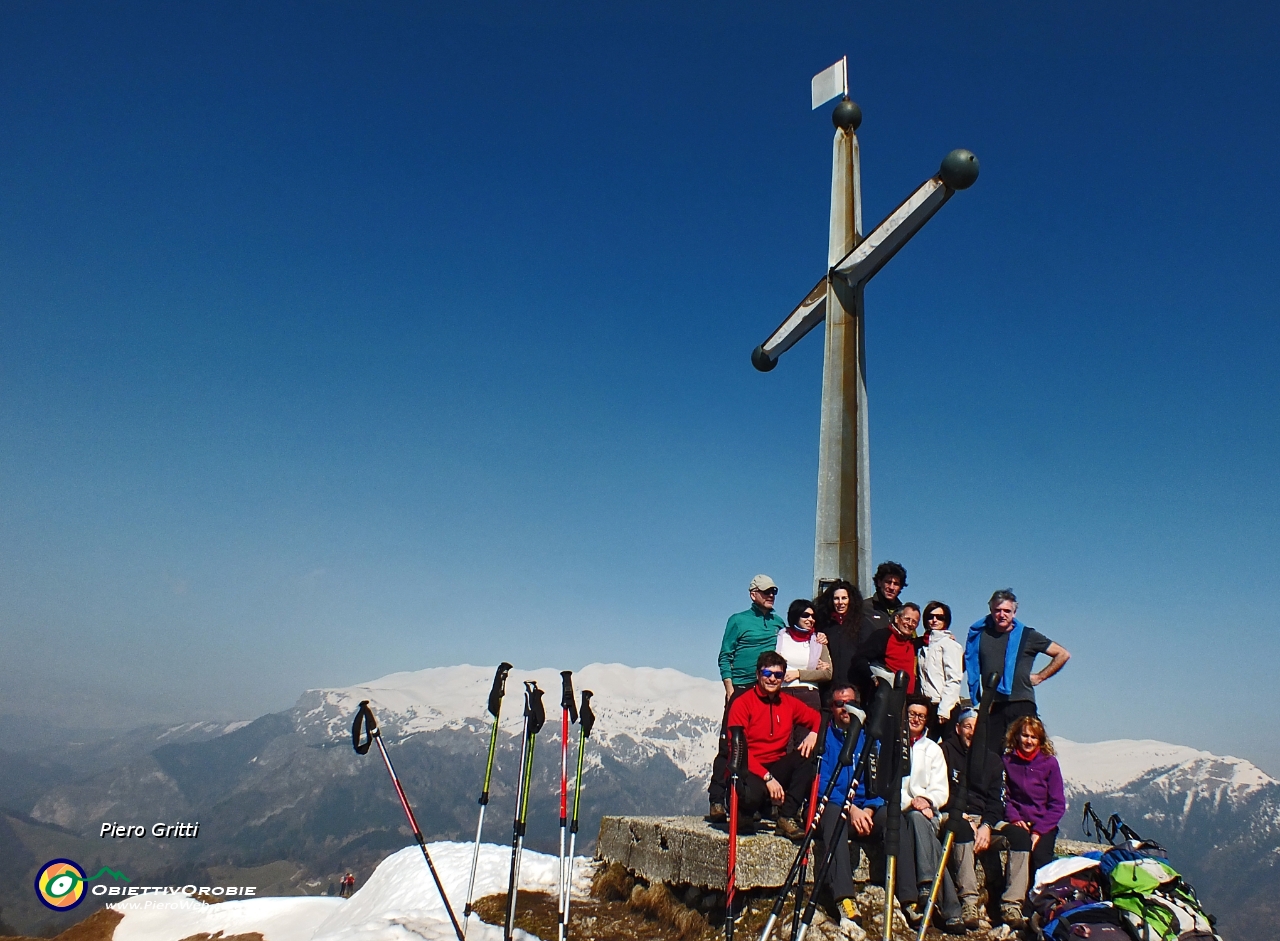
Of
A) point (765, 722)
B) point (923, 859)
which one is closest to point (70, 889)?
point (765, 722)

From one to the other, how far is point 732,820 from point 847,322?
362 inches

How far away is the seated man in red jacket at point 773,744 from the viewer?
6941 millimetres

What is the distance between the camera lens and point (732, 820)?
19.1 ft

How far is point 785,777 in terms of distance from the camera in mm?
7137

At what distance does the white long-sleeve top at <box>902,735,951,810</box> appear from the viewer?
6.68m

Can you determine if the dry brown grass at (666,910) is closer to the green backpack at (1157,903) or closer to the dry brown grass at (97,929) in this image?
the green backpack at (1157,903)

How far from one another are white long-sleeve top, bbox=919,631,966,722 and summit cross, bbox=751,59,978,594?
8.56 ft

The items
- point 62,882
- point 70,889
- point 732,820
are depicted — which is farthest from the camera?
point 62,882

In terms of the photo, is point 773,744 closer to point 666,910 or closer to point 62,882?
point 666,910

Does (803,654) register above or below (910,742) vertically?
above

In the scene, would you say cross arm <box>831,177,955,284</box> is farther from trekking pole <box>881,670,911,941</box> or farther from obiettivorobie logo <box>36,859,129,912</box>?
obiettivorobie logo <box>36,859,129,912</box>

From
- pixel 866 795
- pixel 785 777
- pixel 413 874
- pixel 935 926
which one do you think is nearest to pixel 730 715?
pixel 785 777

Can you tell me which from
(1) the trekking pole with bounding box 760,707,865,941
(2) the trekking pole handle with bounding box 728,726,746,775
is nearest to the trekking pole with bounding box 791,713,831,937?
(1) the trekking pole with bounding box 760,707,865,941

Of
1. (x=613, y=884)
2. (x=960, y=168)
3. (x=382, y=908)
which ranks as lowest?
(x=382, y=908)
